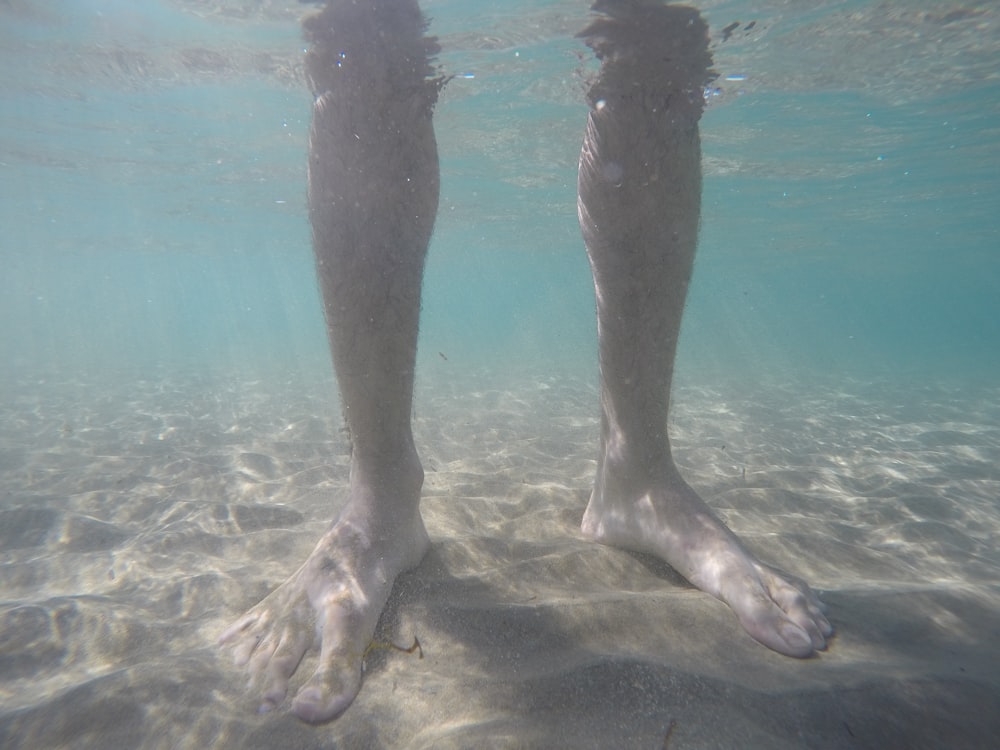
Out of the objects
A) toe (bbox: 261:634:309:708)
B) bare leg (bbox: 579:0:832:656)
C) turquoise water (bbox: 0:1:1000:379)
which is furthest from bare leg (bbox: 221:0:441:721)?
turquoise water (bbox: 0:1:1000:379)

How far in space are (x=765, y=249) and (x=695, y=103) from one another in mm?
44456

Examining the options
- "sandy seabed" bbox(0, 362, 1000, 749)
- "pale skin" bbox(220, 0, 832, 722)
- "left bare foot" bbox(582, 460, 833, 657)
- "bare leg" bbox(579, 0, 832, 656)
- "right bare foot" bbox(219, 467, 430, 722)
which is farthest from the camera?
"bare leg" bbox(579, 0, 832, 656)

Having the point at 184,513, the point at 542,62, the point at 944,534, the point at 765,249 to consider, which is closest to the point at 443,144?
the point at 542,62

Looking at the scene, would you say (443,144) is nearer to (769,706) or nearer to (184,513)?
(184,513)

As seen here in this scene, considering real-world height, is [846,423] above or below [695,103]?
below

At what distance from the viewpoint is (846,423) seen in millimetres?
11078

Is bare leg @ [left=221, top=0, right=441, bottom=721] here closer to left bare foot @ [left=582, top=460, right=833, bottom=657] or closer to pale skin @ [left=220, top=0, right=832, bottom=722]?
pale skin @ [left=220, top=0, right=832, bottom=722]

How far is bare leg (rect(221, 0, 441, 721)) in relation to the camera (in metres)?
2.48

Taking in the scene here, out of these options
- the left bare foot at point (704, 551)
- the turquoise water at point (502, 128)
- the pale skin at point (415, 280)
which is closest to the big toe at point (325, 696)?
the pale skin at point (415, 280)

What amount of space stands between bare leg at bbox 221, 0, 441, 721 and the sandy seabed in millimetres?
313

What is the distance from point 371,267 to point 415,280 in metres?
0.23

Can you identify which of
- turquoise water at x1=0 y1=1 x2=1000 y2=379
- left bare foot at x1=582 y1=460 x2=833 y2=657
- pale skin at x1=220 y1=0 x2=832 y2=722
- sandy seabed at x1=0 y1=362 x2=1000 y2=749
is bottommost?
sandy seabed at x1=0 y1=362 x2=1000 y2=749

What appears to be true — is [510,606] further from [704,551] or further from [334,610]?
[704,551]

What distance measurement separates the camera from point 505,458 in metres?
6.80
